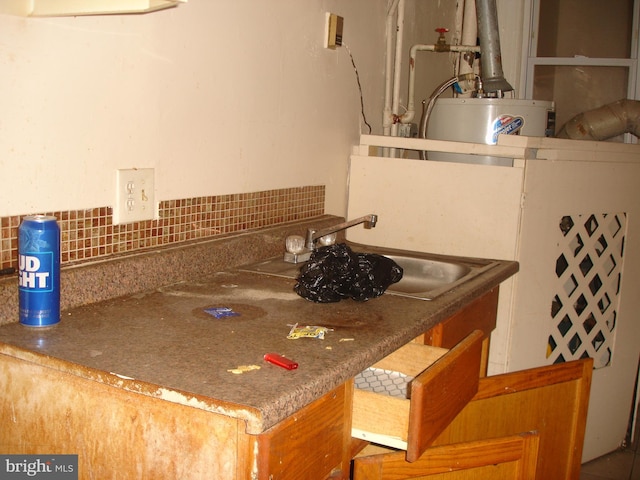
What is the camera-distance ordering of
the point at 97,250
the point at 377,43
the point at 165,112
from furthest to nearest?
the point at 377,43 → the point at 165,112 → the point at 97,250

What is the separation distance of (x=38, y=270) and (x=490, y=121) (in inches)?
60.9

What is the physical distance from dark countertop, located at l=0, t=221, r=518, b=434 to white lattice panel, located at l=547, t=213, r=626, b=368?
2.97ft

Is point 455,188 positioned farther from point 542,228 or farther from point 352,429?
point 352,429

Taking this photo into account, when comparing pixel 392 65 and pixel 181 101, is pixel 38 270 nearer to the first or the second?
pixel 181 101

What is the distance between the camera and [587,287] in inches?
94.0

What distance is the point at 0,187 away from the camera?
45.8 inches

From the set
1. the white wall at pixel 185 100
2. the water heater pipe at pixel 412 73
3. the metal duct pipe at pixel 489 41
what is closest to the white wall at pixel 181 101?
the white wall at pixel 185 100

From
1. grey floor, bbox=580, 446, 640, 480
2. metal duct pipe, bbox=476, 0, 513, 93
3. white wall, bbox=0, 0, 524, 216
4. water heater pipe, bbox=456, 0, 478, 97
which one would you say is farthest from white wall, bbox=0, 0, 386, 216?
grey floor, bbox=580, 446, 640, 480

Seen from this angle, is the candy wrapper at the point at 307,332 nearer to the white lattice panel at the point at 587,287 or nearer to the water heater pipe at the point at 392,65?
the white lattice panel at the point at 587,287

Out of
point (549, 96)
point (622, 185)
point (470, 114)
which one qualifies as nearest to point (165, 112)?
point (470, 114)

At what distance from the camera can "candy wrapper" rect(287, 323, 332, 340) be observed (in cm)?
120

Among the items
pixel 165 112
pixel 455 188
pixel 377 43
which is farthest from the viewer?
pixel 377 43

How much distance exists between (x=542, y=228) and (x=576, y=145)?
292mm

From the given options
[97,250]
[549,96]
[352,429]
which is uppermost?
[549,96]
